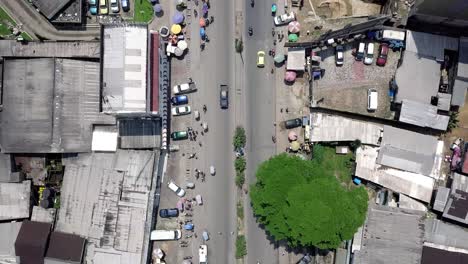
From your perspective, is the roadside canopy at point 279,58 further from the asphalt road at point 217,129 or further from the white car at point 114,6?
the white car at point 114,6

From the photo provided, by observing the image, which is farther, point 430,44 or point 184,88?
point 184,88

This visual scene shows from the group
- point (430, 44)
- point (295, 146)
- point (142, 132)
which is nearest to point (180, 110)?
point (142, 132)

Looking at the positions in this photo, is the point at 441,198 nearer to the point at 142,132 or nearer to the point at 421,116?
the point at 421,116

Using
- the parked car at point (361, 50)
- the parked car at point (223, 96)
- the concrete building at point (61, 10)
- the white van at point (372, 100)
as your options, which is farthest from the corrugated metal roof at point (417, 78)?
the concrete building at point (61, 10)

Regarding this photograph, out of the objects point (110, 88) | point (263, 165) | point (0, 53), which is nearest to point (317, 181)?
point (263, 165)

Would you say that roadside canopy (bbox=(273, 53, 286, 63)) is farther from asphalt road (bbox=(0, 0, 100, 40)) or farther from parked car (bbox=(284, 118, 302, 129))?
asphalt road (bbox=(0, 0, 100, 40))

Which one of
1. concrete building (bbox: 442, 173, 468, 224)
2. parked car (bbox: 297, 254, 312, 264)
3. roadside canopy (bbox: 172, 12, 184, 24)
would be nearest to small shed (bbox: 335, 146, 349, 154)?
concrete building (bbox: 442, 173, 468, 224)

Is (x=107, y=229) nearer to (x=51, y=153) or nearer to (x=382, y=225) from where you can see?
(x=51, y=153)
